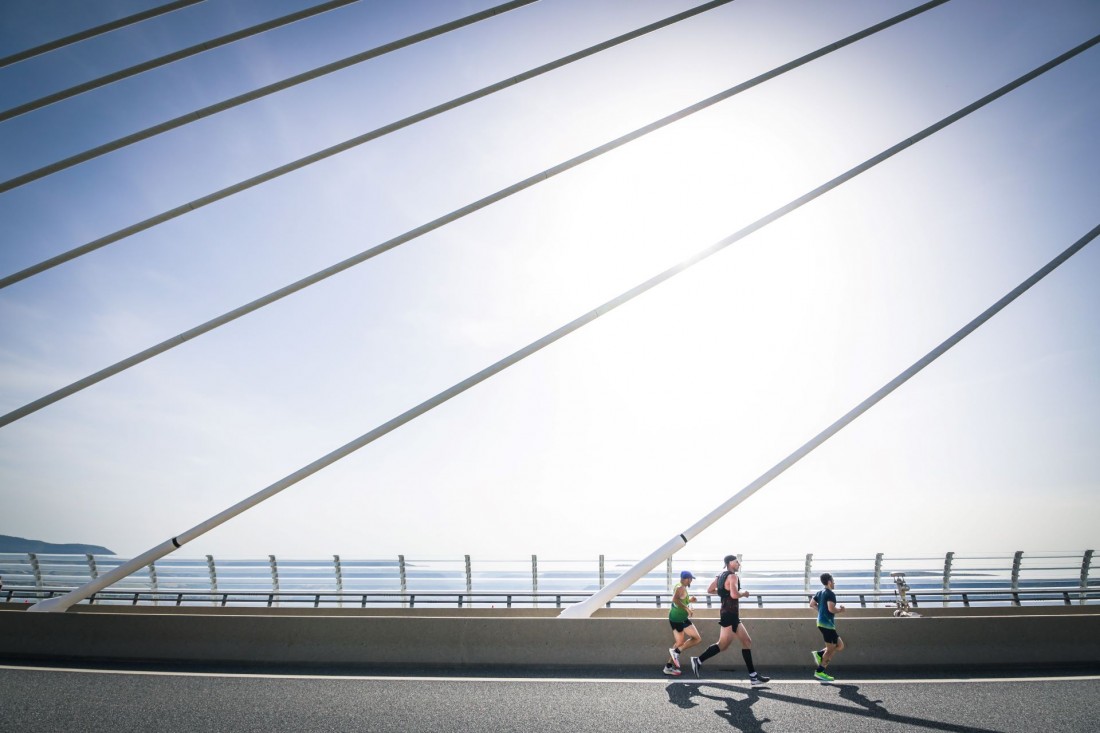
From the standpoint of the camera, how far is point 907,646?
10055 mm

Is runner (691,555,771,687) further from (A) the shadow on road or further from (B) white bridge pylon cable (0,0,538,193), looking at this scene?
(B) white bridge pylon cable (0,0,538,193)

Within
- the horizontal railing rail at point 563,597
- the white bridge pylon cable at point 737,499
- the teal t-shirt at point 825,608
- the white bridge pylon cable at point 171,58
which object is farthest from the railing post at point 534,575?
the white bridge pylon cable at point 171,58

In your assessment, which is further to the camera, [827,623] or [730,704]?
[827,623]

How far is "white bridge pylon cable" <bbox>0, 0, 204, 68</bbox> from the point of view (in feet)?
32.7

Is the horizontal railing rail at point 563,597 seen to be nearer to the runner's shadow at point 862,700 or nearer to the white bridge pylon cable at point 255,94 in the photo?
the runner's shadow at point 862,700

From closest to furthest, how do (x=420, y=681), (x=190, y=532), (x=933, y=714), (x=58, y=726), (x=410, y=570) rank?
1. (x=58, y=726)
2. (x=933, y=714)
3. (x=420, y=681)
4. (x=190, y=532)
5. (x=410, y=570)

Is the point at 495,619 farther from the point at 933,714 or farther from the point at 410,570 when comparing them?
the point at 410,570

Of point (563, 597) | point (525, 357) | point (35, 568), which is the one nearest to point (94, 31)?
point (525, 357)

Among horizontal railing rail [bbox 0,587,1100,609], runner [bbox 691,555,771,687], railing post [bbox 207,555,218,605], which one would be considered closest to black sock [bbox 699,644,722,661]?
runner [bbox 691,555,771,687]

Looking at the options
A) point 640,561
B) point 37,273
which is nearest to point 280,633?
point 640,561

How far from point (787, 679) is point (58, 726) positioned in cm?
824

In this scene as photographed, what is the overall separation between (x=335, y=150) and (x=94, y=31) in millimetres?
3516

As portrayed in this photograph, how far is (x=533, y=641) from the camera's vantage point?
1030 centimetres

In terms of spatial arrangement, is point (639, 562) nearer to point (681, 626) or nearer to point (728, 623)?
point (681, 626)
